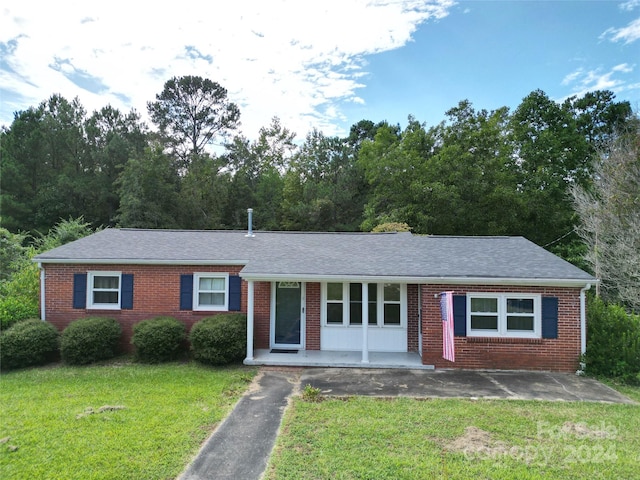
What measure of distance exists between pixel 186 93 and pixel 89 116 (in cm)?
892

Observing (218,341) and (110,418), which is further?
(218,341)

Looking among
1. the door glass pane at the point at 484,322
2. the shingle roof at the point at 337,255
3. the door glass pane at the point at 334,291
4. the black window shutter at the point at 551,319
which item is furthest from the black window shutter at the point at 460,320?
the door glass pane at the point at 334,291

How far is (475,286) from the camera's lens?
9773 mm

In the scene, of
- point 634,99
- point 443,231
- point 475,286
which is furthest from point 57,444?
point 634,99

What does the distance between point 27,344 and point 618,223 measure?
21937mm

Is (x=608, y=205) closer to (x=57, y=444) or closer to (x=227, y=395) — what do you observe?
(x=227, y=395)

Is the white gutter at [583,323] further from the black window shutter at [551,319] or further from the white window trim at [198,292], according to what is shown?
the white window trim at [198,292]

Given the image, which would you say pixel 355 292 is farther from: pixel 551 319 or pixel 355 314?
pixel 551 319

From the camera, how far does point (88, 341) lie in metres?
9.95

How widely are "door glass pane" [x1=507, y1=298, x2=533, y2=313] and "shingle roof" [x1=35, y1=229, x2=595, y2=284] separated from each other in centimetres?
64

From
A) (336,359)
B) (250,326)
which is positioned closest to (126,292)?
(250,326)

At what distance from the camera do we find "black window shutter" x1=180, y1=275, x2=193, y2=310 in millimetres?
11133

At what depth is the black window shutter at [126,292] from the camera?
11.2m

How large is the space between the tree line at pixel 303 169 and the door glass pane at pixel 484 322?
13.9m
